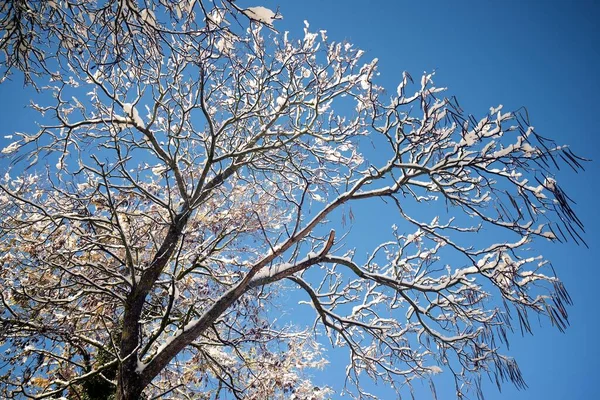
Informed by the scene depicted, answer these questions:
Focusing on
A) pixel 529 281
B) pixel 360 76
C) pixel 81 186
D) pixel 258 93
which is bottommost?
pixel 529 281

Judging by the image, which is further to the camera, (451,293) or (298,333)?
(298,333)

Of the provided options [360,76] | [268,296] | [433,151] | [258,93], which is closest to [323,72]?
[360,76]

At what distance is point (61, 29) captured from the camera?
9.46ft

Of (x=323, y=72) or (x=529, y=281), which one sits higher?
(x=323, y=72)

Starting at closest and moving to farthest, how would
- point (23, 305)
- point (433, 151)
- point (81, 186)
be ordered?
point (433, 151), point (23, 305), point (81, 186)

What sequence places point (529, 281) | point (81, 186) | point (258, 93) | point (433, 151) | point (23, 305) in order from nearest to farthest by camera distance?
point (529, 281) → point (433, 151) → point (23, 305) → point (258, 93) → point (81, 186)

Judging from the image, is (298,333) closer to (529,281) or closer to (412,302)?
(412,302)

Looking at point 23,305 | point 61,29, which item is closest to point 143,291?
point 23,305

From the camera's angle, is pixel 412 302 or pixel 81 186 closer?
pixel 412 302

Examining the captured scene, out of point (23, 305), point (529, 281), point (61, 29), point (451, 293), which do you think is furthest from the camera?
point (23, 305)

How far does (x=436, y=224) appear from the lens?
4.87m

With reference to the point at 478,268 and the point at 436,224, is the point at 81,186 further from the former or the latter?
the point at 478,268

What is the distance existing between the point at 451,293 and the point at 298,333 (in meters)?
2.62

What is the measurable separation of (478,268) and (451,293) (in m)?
0.61
